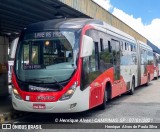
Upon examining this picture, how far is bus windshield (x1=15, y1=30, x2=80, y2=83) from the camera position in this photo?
932cm

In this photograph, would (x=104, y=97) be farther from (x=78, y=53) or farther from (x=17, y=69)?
(x=17, y=69)

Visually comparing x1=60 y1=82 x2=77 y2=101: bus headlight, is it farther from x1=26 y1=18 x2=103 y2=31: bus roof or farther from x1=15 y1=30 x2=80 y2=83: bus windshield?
x1=26 y1=18 x2=103 y2=31: bus roof

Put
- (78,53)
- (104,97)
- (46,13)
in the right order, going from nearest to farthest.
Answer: (78,53), (104,97), (46,13)

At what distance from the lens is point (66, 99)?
9.02 m

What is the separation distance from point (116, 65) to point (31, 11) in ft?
14.3

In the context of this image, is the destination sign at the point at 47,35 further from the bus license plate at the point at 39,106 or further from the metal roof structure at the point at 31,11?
the metal roof structure at the point at 31,11

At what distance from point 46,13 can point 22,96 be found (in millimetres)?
6639

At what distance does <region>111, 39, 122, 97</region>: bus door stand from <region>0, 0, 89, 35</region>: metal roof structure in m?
2.33

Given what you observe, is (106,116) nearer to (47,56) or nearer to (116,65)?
(47,56)

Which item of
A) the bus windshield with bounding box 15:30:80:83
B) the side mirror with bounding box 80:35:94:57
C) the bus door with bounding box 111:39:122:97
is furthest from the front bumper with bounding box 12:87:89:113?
the bus door with bounding box 111:39:122:97

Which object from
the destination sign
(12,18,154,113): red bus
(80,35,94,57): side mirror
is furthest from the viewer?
the destination sign

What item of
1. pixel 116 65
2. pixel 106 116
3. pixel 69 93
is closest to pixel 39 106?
pixel 69 93

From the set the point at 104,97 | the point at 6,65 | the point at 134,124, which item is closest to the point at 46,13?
the point at 6,65

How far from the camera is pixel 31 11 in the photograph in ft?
47.7
